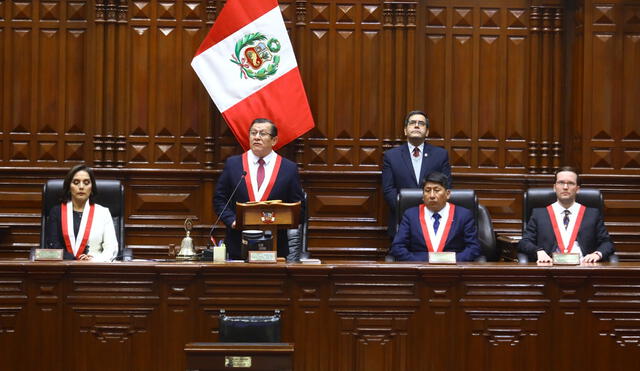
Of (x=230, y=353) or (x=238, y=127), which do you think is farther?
(x=238, y=127)

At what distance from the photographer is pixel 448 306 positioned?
5.07m

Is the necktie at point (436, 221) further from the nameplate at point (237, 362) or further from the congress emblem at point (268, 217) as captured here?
the nameplate at point (237, 362)

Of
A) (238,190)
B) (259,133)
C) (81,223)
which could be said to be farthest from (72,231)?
(259,133)

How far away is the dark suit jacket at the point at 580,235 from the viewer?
637cm

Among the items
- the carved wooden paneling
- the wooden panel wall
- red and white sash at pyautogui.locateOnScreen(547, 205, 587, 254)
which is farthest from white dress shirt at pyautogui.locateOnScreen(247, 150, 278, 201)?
the carved wooden paneling

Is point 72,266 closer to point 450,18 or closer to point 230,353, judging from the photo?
point 230,353

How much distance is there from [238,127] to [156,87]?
32.0 inches

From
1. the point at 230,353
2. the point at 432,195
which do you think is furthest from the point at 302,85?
the point at 230,353

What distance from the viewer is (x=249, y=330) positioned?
470 centimetres

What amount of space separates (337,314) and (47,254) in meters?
1.57

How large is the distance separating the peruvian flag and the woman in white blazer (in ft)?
5.82

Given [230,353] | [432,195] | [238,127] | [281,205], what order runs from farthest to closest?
[238,127] → [432,195] → [281,205] → [230,353]

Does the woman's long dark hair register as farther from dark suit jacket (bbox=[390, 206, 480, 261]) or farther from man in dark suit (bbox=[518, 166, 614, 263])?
man in dark suit (bbox=[518, 166, 614, 263])

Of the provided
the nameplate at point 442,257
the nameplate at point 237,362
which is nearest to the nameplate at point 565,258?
the nameplate at point 442,257
